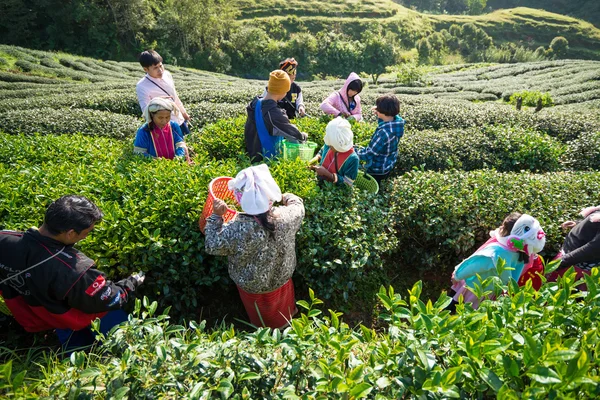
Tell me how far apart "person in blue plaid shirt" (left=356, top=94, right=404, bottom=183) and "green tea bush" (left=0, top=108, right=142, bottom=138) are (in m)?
5.61

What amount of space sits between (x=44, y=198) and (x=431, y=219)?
435 cm

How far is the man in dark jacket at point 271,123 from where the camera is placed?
4.24m

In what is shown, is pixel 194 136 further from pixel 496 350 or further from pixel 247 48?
pixel 247 48

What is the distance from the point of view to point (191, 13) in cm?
3572

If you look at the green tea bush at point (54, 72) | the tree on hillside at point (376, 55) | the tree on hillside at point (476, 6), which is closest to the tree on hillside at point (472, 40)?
the tree on hillside at point (376, 55)

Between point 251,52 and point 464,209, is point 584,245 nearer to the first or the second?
point 464,209

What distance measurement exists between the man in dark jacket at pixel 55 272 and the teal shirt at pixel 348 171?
2661 mm

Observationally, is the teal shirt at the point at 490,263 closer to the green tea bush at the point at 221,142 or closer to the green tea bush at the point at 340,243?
the green tea bush at the point at 340,243

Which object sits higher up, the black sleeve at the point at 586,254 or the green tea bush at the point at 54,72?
the green tea bush at the point at 54,72

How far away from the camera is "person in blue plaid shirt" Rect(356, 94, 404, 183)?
15.1 ft

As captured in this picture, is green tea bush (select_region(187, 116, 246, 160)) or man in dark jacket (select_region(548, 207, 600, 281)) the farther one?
green tea bush (select_region(187, 116, 246, 160))

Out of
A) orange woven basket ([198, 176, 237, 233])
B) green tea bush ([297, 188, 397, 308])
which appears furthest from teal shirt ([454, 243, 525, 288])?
orange woven basket ([198, 176, 237, 233])

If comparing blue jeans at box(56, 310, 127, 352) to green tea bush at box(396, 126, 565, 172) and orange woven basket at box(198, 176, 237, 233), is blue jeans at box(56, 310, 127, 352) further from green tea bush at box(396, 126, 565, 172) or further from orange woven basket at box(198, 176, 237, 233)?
green tea bush at box(396, 126, 565, 172)

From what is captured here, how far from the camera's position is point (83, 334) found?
2.97m
